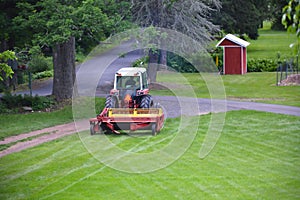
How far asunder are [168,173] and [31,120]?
11.0 meters

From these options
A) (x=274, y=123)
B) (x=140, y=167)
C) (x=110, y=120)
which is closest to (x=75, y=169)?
(x=140, y=167)

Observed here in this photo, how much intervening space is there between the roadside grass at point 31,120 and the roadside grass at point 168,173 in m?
2.75

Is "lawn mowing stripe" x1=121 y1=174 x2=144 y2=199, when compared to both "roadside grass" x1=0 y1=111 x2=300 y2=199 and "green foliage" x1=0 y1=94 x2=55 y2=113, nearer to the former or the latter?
"roadside grass" x1=0 y1=111 x2=300 y2=199

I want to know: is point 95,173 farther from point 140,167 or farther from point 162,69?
point 162,69

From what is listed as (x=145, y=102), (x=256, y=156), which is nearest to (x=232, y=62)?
(x=145, y=102)

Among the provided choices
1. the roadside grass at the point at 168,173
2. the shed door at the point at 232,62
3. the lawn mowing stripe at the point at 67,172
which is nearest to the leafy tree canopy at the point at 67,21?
the roadside grass at the point at 168,173

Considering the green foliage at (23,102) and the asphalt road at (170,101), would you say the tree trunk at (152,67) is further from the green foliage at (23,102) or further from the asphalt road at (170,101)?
the green foliage at (23,102)

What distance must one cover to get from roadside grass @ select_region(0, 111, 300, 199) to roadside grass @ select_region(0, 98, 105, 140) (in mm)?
Result: 2749

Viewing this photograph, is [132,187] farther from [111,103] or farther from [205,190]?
[111,103]

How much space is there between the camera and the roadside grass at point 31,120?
70.2ft

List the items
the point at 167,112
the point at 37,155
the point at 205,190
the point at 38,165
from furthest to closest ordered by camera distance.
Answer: the point at 167,112, the point at 37,155, the point at 38,165, the point at 205,190

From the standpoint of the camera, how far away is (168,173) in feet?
46.7

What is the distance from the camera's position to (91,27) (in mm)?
23297

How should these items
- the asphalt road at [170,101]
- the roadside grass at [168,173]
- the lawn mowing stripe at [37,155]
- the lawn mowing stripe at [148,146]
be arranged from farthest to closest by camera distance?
the asphalt road at [170,101] → the lawn mowing stripe at [148,146] → the lawn mowing stripe at [37,155] → the roadside grass at [168,173]
